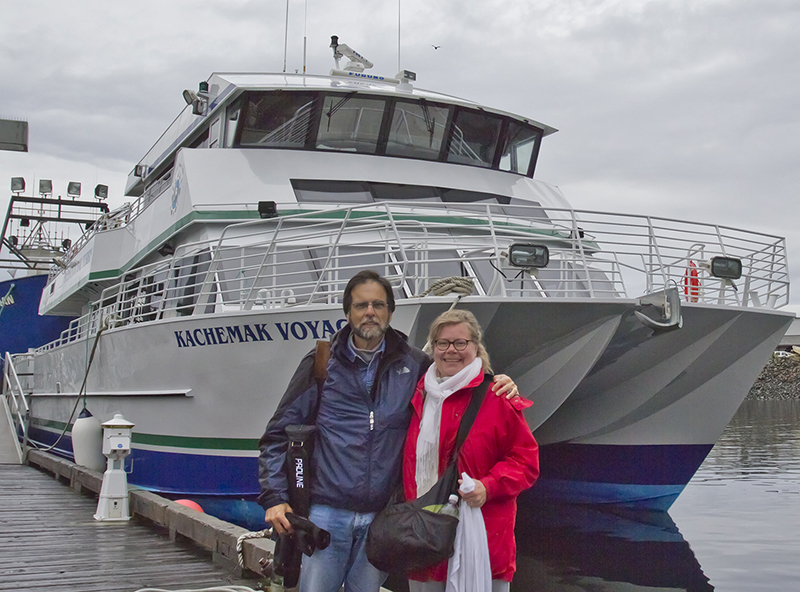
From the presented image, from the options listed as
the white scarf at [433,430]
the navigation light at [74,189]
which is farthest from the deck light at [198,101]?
the navigation light at [74,189]

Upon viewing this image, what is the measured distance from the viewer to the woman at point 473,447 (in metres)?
2.88

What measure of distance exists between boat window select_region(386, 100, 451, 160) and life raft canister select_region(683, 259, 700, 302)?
12.1ft

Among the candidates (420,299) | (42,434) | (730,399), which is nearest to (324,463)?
(420,299)

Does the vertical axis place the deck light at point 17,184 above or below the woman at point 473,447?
above

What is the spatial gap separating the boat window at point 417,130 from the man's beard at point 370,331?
7108mm

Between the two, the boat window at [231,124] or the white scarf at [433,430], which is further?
the boat window at [231,124]

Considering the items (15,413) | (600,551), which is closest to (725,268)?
(600,551)

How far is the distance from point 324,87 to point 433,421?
733 centimetres

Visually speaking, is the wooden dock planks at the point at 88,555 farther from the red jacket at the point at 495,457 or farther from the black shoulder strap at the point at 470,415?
the black shoulder strap at the point at 470,415

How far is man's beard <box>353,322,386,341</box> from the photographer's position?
313cm

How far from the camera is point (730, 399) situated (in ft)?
28.1

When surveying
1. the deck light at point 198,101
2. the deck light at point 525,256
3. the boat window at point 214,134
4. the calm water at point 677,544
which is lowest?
the calm water at point 677,544

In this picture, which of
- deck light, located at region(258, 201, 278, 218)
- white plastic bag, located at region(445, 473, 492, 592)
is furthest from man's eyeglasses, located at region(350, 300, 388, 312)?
deck light, located at region(258, 201, 278, 218)

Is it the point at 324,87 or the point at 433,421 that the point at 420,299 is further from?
the point at 324,87
